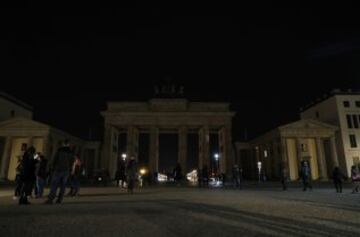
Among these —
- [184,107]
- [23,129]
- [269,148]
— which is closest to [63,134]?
[23,129]

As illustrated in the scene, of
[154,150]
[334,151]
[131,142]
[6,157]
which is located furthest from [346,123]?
[6,157]

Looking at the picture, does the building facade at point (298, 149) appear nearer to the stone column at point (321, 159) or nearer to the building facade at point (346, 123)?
the stone column at point (321, 159)

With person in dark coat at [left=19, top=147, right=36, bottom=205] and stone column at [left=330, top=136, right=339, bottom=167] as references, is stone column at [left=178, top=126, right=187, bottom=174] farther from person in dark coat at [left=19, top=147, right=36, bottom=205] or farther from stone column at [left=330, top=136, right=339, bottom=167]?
person in dark coat at [left=19, top=147, right=36, bottom=205]

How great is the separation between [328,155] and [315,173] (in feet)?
14.6

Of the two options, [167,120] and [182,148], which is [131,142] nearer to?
[167,120]

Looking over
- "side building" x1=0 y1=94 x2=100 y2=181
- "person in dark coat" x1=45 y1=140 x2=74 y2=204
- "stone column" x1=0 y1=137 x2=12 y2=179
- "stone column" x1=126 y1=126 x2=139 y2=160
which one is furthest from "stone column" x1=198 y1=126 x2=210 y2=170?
"person in dark coat" x1=45 y1=140 x2=74 y2=204

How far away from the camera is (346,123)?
163 ft

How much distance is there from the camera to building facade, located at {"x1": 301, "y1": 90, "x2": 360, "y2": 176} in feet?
159

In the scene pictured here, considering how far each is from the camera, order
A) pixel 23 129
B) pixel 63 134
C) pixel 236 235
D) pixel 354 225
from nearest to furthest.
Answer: pixel 236 235, pixel 354 225, pixel 23 129, pixel 63 134

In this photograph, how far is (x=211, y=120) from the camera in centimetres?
4875

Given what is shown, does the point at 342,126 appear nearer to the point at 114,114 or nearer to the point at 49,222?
the point at 114,114

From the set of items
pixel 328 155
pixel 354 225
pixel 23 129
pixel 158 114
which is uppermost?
pixel 158 114

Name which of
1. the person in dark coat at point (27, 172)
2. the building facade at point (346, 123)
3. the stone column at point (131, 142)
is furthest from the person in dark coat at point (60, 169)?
the building facade at point (346, 123)

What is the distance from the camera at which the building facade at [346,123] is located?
48438 millimetres
